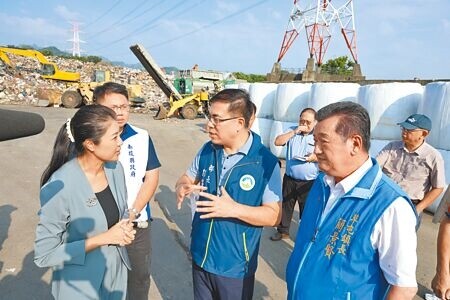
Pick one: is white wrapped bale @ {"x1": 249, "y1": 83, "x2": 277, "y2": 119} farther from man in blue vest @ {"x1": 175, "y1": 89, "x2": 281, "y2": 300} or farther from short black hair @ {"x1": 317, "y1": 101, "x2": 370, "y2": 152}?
short black hair @ {"x1": 317, "y1": 101, "x2": 370, "y2": 152}

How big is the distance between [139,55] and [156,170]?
12401mm

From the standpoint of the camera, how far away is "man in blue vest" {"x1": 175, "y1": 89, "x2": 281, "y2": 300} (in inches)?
65.8

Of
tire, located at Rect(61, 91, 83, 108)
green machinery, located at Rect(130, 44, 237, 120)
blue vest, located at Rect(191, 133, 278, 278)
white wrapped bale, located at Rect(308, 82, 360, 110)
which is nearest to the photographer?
blue vest, located at Rect(191, 133, 278, 278)

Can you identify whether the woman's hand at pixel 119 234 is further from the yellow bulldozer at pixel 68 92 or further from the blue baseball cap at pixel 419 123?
the yellow bulldozer at pixel 68 92

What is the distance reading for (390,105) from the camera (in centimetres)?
493

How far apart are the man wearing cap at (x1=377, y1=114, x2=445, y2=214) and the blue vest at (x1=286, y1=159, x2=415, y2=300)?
1.85m

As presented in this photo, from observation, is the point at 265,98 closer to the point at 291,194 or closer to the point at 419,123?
the point at 291,194

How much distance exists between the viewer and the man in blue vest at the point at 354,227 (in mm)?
1131

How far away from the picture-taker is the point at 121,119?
1.98 metres

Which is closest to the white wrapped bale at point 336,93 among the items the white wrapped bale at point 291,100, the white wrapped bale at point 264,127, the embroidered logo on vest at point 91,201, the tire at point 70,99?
the white wrapped bale at point 291,100

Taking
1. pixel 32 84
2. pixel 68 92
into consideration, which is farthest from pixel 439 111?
pixel 32 84

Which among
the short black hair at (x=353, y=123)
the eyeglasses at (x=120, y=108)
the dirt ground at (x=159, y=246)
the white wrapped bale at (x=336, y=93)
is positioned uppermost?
the white wrapped bale at (x=336, y=93)

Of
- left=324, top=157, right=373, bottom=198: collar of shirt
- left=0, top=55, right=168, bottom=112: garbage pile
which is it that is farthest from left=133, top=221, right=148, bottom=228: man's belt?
left=0, top=55, right=168, bottom=112: garbage pile

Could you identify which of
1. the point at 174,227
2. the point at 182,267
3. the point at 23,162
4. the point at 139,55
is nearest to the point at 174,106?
the point at 139,55
